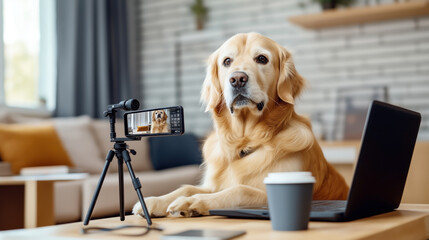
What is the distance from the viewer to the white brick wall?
3.92 m

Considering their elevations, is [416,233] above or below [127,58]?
below

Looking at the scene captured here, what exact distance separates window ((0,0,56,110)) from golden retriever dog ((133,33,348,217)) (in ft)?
9.32

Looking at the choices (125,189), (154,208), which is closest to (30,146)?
(125,189)

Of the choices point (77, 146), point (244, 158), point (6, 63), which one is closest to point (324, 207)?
point (244, 158)

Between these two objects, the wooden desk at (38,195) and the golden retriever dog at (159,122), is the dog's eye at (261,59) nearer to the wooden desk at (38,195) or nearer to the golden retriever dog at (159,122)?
the golden retriever dog at (159,122)

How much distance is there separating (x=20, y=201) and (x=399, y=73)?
9.85 feet

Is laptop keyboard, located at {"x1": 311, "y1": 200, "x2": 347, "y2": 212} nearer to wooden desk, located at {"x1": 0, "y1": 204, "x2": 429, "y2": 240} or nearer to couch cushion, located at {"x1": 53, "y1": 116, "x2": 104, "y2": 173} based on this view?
wooden desk, located at {"x1": 0, "y1": 204, "x2": 429, "y2": 240}

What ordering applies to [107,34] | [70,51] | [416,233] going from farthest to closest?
[107,34], [70,51], [416,233]

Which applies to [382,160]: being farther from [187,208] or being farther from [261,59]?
[261,59]

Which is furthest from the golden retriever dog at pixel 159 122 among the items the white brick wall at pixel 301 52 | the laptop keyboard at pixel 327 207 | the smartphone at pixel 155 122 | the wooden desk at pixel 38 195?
the white brick wall at pixel 301 52

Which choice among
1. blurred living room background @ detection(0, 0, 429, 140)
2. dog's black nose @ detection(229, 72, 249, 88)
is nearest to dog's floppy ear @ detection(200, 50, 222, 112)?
dog's black nose @ detection(229, 72, 249, 88)

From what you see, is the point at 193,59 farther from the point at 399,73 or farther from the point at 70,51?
the point at 399,73

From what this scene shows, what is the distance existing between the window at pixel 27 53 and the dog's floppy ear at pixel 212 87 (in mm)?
2704

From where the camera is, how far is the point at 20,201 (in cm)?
236
